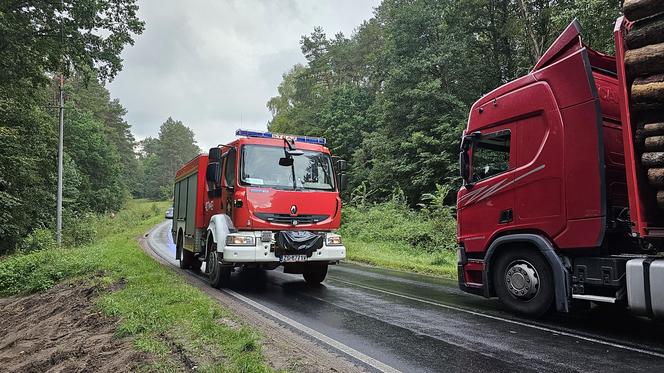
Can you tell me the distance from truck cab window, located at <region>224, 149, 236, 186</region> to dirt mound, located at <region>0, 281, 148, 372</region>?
10.5 ft

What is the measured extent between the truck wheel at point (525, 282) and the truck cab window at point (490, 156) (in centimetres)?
125

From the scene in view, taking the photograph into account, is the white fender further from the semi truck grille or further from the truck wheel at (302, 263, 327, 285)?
the truck wheel at (302, 263, 327, 285)

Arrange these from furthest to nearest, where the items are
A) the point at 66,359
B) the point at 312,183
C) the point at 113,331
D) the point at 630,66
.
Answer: the point at 312,183
the point at 113,331
the point at 66,359
the point at 630,66

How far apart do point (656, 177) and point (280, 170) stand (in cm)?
612

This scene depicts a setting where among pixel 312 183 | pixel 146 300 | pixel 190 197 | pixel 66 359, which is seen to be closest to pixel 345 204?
pixel 190 197

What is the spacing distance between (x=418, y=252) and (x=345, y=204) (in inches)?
411

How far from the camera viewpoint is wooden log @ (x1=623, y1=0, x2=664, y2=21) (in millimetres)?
4453

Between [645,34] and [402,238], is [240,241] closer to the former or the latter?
[645,34]

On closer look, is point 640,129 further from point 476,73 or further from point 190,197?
point 476,73

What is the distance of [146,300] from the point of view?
275 inches

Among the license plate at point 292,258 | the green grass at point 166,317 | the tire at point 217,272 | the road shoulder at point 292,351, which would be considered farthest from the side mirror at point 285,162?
the road shoulder at point 292,351

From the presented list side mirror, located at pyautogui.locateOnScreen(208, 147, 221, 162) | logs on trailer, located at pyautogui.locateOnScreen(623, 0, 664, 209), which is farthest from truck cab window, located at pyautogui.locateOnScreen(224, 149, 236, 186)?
logs on trailer, located at pyautogui.locateOnScreen(623, 0, 664, 209)

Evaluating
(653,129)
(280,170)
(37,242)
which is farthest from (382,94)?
(653,129)

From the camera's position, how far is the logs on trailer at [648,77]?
4.46 metres
